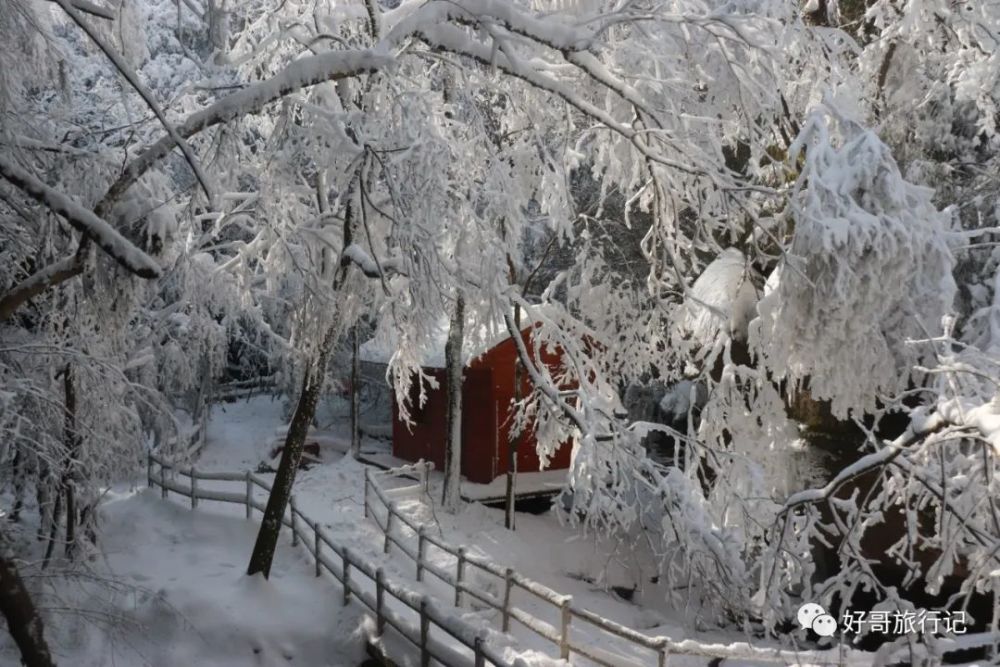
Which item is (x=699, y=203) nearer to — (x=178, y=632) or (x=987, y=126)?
(x=987, y=126)

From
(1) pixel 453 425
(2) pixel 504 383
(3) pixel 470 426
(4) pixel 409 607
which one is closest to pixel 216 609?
(4) pixel 409 607

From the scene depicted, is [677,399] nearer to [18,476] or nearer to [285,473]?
[285,473]

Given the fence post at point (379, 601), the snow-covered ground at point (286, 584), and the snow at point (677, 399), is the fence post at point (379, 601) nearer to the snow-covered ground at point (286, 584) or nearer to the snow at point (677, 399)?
the snow-covered ground at point (286, 584)

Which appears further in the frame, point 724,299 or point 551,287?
point 551,287

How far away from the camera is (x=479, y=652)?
7.22m

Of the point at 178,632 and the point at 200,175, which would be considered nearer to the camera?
the point at 200,175

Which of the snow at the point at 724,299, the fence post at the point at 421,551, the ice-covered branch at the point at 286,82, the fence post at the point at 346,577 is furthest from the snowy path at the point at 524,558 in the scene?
the ice-covered branch at the point at 286,82

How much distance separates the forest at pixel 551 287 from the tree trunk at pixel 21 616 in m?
0.02

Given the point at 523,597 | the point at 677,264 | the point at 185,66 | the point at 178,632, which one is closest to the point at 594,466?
the point at 677,264

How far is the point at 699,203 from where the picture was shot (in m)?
7.75

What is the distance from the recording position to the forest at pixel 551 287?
→ 5.41 meters

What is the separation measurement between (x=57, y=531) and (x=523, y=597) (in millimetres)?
8054

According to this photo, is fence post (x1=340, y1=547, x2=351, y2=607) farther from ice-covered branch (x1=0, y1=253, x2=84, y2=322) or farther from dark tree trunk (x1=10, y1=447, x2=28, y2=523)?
ice-covered branch (x1=0, y1=253, x2=84, y2=322)

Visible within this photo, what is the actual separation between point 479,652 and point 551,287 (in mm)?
6767
